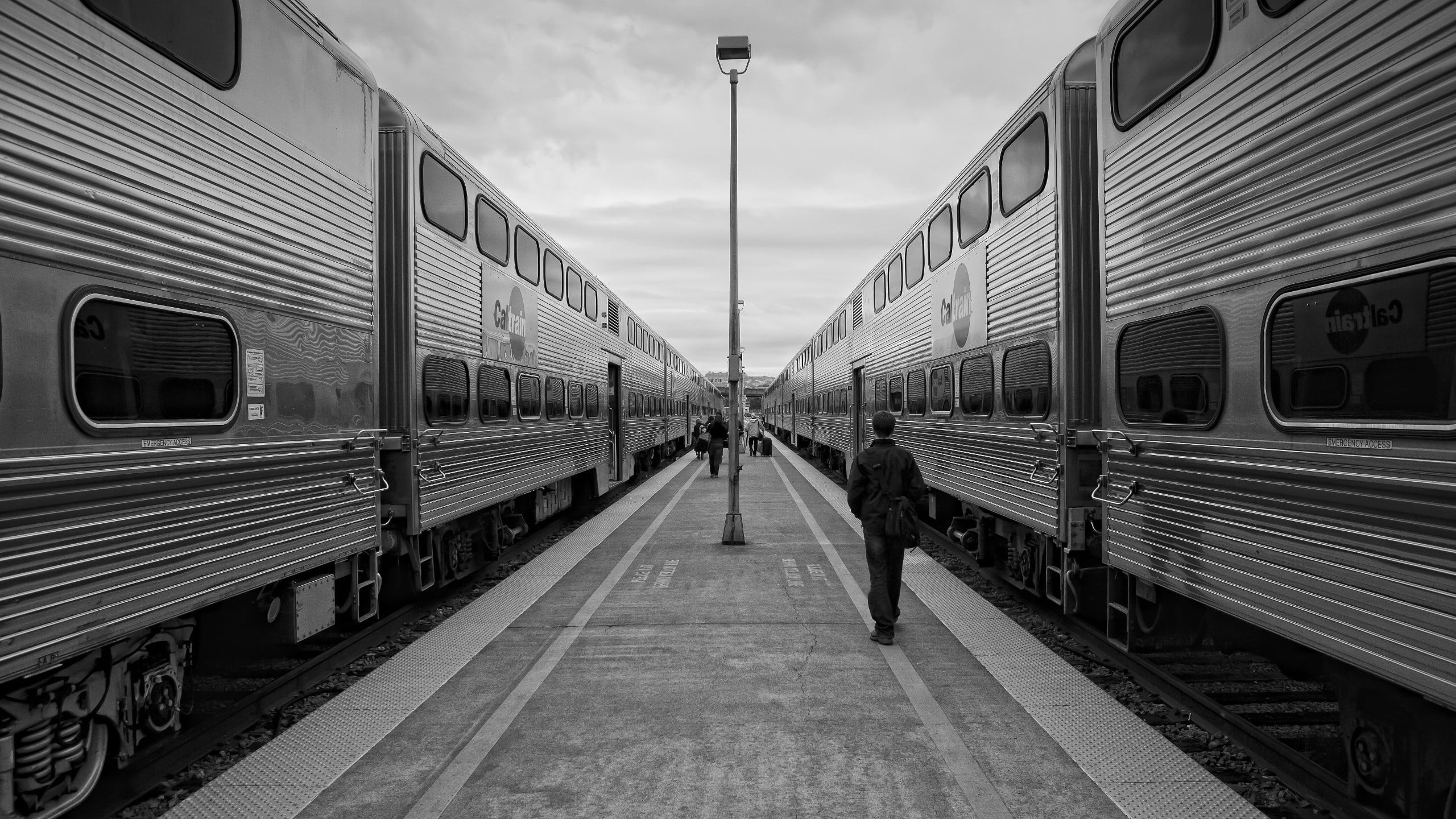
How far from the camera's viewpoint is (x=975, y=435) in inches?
312

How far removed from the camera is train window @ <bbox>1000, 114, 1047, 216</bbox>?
6.26 m

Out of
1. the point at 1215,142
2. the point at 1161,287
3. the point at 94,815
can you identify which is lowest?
the point at 94,815

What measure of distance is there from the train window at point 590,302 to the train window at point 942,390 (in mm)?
5902

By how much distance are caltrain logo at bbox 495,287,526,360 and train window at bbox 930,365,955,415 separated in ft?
16.2

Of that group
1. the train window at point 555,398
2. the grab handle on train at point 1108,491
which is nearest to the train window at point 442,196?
the train window at point 555,398

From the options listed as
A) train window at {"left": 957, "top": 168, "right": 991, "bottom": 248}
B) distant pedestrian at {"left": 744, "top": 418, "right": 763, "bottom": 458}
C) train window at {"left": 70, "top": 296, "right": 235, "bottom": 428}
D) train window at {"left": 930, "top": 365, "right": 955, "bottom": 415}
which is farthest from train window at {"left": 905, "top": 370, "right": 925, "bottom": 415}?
distant pedestrian at {"left": 744, "top": 418, "right": 763, "bottom": 458}

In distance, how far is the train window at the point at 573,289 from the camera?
1187 centimetres

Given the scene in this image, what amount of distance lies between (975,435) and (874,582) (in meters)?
2.62

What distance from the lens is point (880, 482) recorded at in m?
5.97

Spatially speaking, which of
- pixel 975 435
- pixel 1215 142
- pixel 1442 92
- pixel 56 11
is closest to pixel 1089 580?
pixel 975 435

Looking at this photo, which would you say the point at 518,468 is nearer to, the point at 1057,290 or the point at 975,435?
the point at 975,435

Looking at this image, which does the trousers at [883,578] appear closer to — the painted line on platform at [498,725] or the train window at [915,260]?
the painted line on platform at [498,725]

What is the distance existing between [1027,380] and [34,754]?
643 cm

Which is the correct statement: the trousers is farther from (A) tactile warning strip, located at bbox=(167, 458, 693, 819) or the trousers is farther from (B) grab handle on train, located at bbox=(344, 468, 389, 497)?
(B) grab handle on train, located at bbox=(344, 468, 389, 497)
